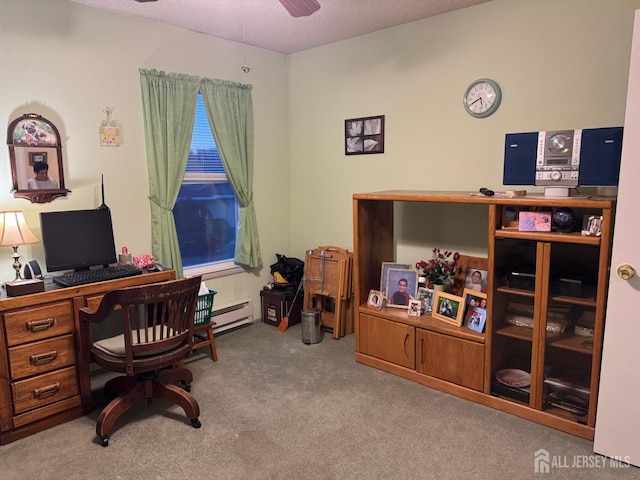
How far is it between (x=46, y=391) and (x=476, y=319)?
2.54 metres

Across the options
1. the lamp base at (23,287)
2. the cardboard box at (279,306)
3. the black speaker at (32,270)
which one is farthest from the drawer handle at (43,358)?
the cardboard box at (279,306)

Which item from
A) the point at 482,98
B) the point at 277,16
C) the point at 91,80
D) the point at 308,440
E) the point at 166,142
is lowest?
the point at 308,440

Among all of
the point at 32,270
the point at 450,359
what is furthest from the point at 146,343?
the point at 450,359

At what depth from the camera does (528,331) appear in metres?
2.61

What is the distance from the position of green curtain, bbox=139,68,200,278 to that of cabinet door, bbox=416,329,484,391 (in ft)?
6.40

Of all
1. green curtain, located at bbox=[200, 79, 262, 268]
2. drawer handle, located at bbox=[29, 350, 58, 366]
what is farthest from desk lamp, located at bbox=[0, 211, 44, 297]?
green curtain, located at bbox=[200, 79, 262, 268]

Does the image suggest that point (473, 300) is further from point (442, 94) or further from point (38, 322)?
point (38, 322)

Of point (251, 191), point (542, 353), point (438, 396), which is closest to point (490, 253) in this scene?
point (542, 353)

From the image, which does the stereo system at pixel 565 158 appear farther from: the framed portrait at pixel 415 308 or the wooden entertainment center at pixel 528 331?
the framed portrait at pixel 415 308

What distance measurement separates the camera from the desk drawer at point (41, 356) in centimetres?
238

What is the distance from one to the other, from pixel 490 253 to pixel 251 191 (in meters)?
2.24

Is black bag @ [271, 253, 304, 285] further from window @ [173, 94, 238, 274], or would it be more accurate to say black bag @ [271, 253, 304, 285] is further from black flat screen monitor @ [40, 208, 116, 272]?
black flat screen monitor @ [40, 208, 116, 272]

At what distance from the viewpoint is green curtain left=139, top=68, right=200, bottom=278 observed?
3316 millimetres

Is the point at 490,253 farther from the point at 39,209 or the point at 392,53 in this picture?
the point at 39,209
